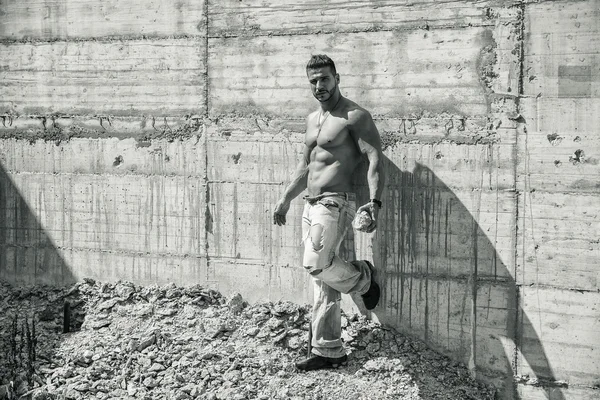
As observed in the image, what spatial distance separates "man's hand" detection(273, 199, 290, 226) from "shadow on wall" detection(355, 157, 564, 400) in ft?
2.10

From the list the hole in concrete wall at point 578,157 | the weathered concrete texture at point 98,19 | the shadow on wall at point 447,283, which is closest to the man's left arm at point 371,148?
the shadow on wall at point 447,283

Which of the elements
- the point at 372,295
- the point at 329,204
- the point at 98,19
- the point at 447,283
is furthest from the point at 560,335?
the point at 98,19

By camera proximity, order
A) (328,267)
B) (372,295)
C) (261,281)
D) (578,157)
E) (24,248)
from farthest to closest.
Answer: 1. (24,248)
2. (261,281)
3. (372,295)
4. (578,157)
5. (328,267)

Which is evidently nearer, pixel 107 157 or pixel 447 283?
pixel 447 283

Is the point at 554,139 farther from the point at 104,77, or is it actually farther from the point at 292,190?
the point at 104,77

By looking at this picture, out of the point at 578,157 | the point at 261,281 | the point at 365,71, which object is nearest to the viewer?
the point at 578,157

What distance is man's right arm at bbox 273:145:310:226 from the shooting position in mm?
6719

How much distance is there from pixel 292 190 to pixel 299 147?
0.54 metres

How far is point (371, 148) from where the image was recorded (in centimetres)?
630

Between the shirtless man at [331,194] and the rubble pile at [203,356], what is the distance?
30 cm

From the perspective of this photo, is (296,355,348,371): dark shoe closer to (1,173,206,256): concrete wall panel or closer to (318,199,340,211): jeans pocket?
(318,199,340,211): jeans pocket

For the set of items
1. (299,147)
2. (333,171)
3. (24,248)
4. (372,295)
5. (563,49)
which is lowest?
(372,295)

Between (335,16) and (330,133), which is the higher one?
(335,16)

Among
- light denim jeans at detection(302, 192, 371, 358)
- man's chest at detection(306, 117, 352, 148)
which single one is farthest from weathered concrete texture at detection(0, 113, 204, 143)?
light denim jeans at detection(302, 192, 371, 358)
